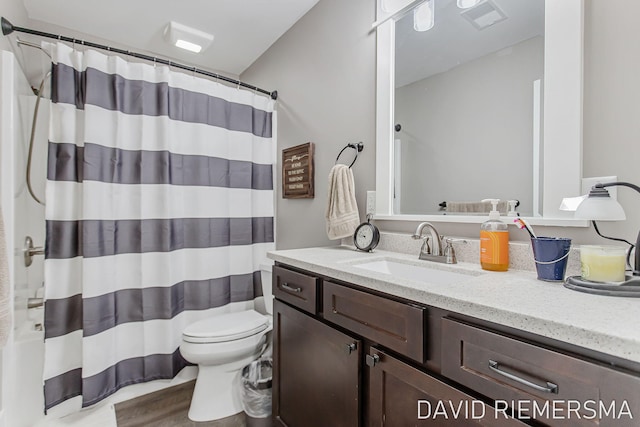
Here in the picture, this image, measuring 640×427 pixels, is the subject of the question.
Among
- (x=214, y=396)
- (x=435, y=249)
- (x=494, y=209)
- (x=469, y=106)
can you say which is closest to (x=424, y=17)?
(x=469, y=106)

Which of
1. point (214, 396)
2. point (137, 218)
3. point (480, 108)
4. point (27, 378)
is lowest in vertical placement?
point (214, 396)

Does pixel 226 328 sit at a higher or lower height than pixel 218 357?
higher

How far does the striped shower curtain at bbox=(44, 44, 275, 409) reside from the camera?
5.10ft

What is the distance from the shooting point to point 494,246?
102 centimetres

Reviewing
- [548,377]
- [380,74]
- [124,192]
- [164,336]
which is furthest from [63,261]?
[548,377]

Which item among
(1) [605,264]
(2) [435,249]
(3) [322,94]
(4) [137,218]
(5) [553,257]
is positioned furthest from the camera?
(3) [322,94]

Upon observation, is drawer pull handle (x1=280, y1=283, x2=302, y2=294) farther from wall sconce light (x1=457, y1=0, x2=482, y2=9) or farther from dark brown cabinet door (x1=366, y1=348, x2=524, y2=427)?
wall sconce light (x1=457, y1=0, x2=482, y2=9)

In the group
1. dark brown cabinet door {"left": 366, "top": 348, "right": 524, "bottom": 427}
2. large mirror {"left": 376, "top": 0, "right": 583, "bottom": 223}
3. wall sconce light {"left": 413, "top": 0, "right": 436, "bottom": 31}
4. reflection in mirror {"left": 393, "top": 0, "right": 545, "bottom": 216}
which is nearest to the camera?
dark brown cabinet door {"left": 366, "top": 348, "right": 524, "bottom": 427}

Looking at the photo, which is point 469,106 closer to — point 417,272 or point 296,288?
point 417,272

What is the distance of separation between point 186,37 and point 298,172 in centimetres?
132

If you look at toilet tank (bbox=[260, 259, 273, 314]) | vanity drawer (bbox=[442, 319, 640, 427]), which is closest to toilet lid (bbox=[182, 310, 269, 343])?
toilet tank (bbox=[260, 259, 273, 314])

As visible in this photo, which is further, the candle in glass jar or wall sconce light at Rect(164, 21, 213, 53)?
wall sconce light at Rect(164, 21, 213, 53)

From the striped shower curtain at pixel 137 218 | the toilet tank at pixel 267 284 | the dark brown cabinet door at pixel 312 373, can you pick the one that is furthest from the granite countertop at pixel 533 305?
the striped shower curtain at pixel 137 218

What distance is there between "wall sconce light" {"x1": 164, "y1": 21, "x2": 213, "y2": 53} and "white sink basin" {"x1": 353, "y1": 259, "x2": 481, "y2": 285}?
2.10 m
